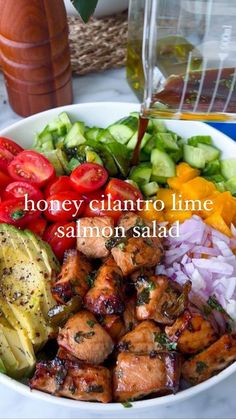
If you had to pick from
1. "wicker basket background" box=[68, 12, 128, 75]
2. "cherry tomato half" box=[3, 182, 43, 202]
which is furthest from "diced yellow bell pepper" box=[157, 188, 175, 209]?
"wicker basket background" box=[68, 12, 128, 75]

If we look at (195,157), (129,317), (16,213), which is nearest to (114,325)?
(129,317)

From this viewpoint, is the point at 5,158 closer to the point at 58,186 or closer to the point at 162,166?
the point at 58,186

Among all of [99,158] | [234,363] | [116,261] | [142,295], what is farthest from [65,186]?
[234,363]

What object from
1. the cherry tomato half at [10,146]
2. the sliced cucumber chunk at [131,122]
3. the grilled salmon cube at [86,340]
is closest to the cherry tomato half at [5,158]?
the cherry tomato half at [10,146]

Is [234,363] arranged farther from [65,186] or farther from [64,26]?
[64,26]

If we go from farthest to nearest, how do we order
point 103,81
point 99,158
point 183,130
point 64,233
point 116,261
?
point 103,81 → point 183,130 → point 99,158 → point 64,233 → point 116,261

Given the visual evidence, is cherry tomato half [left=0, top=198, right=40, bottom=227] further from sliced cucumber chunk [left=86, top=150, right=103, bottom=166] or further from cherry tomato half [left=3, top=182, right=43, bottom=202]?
sliced cucumber chunk [left=86, top=150, right=103, bottom=166]
